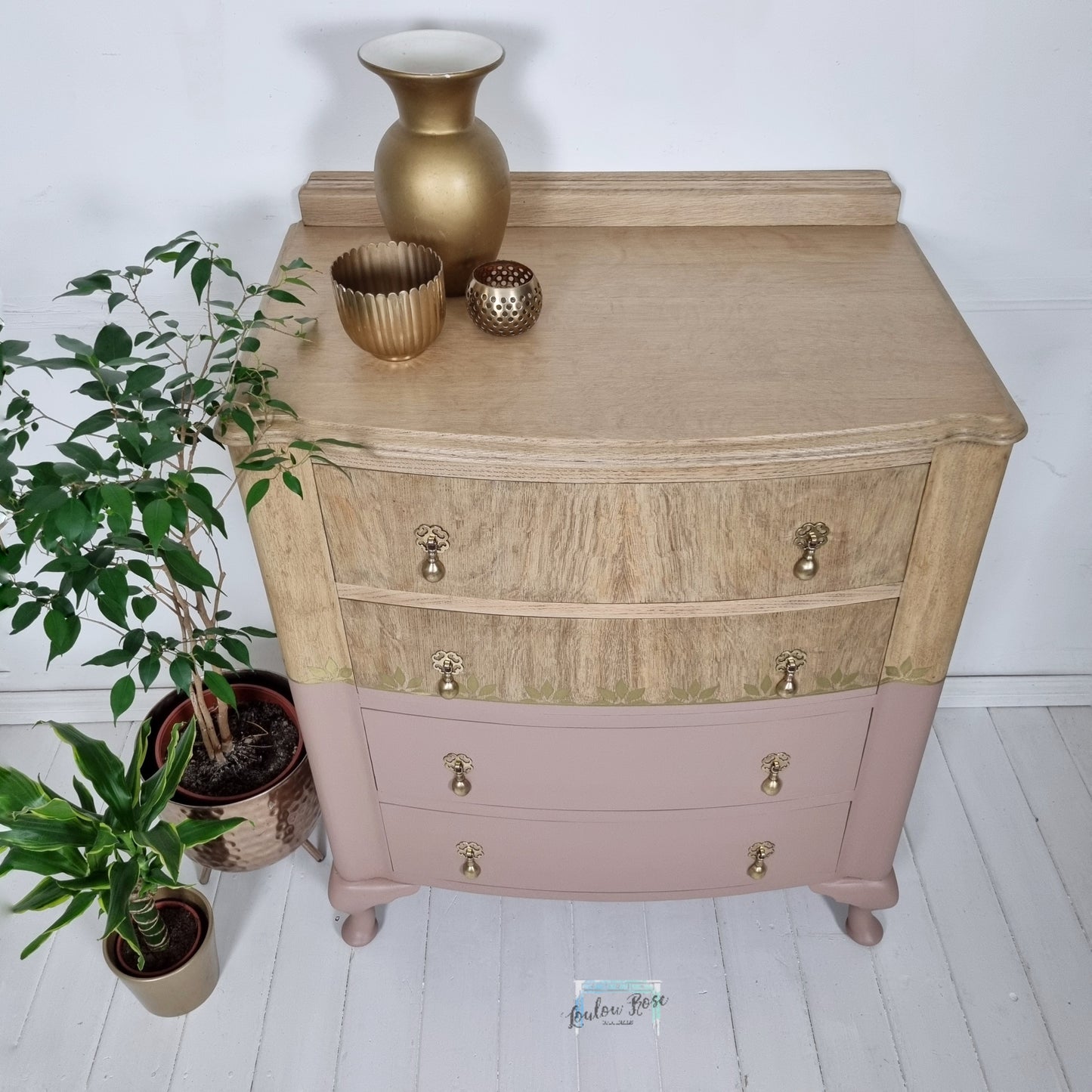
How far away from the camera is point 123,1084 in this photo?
4.98ft

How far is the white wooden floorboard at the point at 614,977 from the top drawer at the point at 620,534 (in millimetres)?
738

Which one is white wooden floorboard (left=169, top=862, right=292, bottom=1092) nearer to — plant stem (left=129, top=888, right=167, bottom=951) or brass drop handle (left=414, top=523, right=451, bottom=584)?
plant stem (left=129, top=888, right=167, bottom=951)

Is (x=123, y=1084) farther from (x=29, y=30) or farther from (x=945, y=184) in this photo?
(x=945, y=184)

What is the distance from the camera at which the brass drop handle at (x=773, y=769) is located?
1385mm

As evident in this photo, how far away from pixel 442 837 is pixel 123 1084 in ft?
1.91

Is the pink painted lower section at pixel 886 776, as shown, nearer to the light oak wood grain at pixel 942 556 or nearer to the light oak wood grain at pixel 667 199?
the light oak wood grain at pixel 942 556

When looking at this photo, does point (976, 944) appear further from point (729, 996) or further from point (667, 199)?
point (667, 199)

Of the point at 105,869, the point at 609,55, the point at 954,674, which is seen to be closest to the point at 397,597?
the point at 105,869

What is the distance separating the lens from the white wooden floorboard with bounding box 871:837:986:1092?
4.98 feet

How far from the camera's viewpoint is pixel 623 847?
1483mm

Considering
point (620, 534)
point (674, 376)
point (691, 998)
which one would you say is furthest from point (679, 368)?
point (691, 998)

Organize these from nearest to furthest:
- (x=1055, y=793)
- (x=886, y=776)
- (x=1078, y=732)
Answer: (x=886, y=776) → (x=1055, y=793) → (x=1078, y=732)

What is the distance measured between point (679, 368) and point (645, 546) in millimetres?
198

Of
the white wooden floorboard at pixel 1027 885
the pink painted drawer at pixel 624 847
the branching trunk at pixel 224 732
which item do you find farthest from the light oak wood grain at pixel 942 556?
the branching trunk at pixel 224 732
